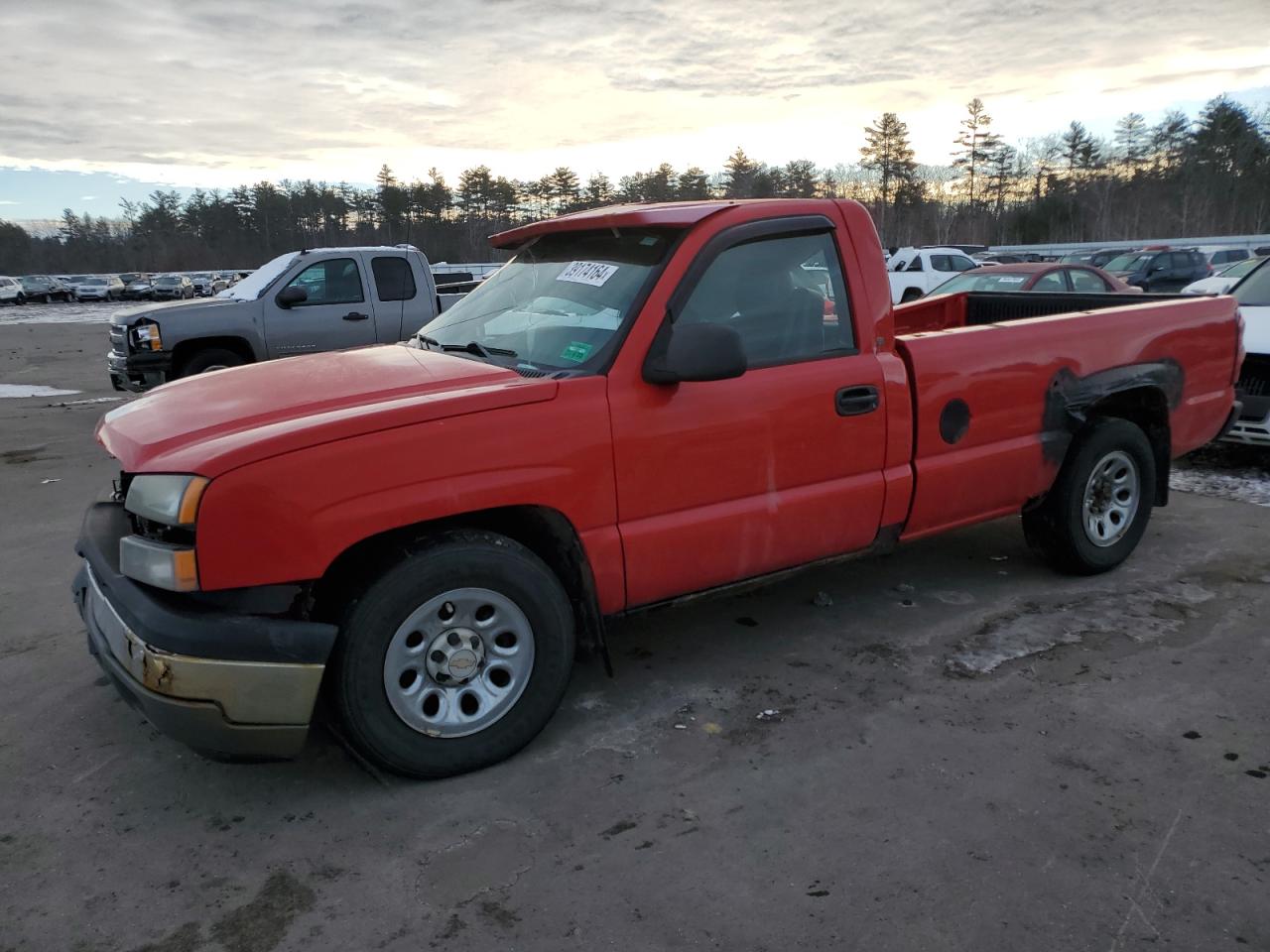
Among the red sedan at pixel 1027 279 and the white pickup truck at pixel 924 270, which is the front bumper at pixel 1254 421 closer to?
the red sedan at pixel 1027 279

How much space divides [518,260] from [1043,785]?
301 centimetres

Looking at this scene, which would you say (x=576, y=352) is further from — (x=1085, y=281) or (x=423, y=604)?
(x=1085, y=281)

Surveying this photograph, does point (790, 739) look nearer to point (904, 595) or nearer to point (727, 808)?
point (727, 808)

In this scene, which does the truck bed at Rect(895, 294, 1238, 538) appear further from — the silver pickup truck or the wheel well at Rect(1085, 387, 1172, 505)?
the silver pickup truck

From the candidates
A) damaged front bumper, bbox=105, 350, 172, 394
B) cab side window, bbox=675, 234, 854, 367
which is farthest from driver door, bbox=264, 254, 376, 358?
cab side window, bbox=675, 234, 854, 367

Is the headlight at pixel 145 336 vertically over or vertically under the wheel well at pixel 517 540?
over

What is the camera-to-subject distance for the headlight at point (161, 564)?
106 inches

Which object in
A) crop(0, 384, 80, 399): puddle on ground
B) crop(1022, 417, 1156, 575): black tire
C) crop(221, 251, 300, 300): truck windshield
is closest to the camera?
crop(1022, 417, 1156, 575): black tire

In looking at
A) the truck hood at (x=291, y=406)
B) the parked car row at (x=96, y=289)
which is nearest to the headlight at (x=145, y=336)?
the truck hood at (x=291, y=406)

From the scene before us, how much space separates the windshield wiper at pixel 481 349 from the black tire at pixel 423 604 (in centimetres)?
87

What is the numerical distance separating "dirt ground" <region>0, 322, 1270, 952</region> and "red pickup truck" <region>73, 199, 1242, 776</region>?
357 millimetres

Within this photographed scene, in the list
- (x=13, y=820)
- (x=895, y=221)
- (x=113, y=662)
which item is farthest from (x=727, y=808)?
(x=895, y=221)

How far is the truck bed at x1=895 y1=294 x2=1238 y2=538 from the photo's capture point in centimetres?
408

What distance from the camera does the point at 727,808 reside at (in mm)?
2957
